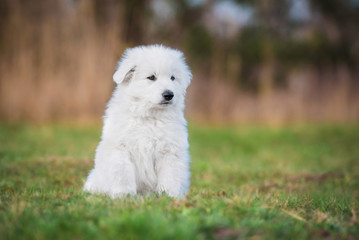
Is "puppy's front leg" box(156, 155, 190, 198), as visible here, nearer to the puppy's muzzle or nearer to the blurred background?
the puppy's muzzle

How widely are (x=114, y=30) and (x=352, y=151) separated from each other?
8003 mm

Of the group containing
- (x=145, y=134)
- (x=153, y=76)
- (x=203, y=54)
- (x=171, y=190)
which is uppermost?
(x=203, y=54)

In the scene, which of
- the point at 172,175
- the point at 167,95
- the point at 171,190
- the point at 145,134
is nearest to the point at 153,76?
the point at 167,95

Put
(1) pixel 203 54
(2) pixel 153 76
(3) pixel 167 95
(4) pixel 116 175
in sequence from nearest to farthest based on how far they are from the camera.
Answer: (4) pixel 116 175 < (3) pixel 167 95 < (2) pixel 153 76 < (1) pixel 203 54

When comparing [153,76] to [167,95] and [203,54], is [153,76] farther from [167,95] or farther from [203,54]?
[203,54]

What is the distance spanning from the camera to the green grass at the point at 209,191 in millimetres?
3043

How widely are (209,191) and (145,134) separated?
3.30 ft

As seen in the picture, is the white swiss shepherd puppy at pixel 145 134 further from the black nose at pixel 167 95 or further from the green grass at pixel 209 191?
the green grass at pixel 209 191

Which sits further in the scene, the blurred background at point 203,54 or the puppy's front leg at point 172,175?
the blurred background at point 203,54

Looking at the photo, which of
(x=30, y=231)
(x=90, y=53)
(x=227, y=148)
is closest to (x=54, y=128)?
(x=90, y=53)

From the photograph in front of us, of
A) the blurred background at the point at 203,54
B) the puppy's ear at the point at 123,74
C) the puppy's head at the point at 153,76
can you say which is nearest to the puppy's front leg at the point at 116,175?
the puppy's head at the point at 153,76

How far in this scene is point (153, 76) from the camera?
14.6 feet

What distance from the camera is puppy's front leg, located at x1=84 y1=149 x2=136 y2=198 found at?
162 inches

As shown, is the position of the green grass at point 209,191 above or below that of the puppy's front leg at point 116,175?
below
